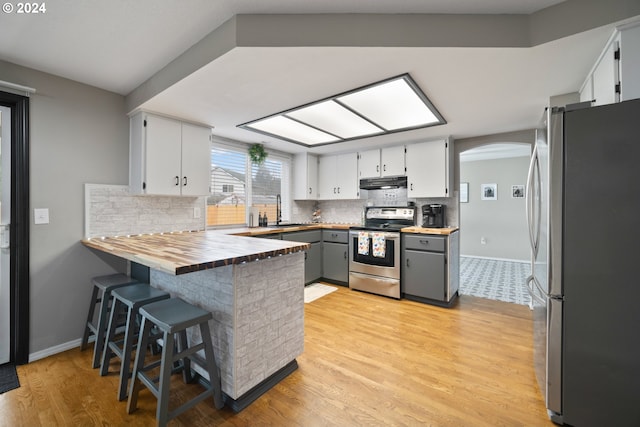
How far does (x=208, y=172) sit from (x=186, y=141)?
15.4 inches

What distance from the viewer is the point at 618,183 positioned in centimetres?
135

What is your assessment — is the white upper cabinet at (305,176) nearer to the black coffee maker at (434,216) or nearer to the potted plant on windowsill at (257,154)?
the potted plant on windowsill at (257,154)

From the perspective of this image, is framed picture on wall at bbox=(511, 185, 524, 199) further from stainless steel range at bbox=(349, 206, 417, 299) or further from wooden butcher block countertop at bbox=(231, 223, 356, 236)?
wooden butcher block countertop at bbox=(231, 223, 356, 236)

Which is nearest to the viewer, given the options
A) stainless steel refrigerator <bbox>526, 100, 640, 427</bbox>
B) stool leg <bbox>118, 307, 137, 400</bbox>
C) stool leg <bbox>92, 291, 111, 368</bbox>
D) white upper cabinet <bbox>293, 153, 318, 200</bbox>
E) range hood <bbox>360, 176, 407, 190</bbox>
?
stainless steel refrigerator <bbox>526, 100, 640, 427</bbox>

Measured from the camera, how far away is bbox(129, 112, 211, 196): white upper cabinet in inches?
→ 103

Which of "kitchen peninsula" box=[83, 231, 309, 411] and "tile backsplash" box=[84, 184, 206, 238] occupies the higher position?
"tile backsplash" box=[84, 184, 206, 238]

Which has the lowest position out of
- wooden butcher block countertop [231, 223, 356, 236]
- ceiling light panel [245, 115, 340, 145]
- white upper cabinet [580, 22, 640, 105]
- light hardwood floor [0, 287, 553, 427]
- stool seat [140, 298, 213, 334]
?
light hardwood floor [0, 287, 553, 427]

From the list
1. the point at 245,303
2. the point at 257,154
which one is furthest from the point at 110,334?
the point at 257,154

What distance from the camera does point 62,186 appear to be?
2.35m

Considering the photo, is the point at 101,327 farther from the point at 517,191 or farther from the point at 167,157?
the point at 517,191

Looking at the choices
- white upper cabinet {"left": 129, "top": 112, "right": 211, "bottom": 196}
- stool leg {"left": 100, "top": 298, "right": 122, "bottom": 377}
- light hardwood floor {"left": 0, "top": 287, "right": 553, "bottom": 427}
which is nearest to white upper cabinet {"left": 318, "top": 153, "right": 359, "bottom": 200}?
white upper cabinet {"left": 129, "top": 112, "right": 211, "bottom": 196}

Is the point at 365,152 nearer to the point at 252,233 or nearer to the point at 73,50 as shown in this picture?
the point at 252,233

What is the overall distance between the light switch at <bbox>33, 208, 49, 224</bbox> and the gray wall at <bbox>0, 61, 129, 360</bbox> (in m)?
0.03

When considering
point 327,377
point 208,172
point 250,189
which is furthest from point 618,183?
point 250,189
